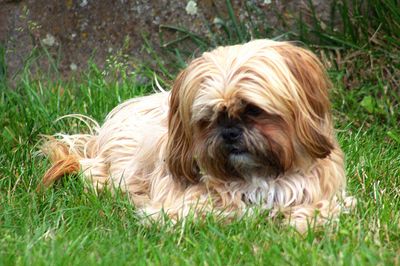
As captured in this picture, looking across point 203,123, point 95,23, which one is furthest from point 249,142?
point 95,23

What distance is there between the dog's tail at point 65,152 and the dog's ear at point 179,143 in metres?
0.71

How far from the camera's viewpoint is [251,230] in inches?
175

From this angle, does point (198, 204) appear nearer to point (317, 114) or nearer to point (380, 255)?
point (317, 114)

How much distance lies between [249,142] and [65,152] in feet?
5.03

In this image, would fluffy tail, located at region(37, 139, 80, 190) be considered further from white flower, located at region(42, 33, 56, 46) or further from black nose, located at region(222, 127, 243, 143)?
white flower, located at region(42, 33, 56, 46)

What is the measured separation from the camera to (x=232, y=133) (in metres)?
4.44

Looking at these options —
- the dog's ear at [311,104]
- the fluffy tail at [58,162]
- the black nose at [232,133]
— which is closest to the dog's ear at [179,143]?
the black nose at [232,133]

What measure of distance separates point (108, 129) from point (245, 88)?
4.83 ft

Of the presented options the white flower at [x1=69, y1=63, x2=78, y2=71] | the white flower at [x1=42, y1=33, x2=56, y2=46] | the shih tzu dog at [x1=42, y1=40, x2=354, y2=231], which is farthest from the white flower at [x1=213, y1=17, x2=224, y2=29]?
the shih tzu dog at [x1=42, y1=40, x2=354, y2=231]

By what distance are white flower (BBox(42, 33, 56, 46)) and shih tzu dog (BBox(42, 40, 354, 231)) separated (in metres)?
1.81

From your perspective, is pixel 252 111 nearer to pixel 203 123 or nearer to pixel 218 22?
pixel 203 123

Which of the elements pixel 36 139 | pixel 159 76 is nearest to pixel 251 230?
pixel 36 139

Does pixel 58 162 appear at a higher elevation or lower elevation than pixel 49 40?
lower

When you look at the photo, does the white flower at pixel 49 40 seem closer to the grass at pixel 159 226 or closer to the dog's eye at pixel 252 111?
the grass at pixel 159 226
